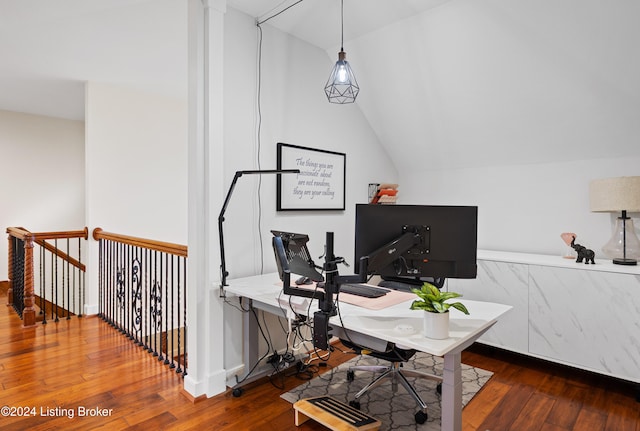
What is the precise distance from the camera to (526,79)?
2672 millimetres

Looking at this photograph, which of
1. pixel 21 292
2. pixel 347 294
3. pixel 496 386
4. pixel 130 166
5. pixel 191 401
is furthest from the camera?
pixel 130 166

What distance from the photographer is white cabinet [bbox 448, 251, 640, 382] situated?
2379 mm

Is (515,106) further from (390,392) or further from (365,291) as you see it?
(390,392)

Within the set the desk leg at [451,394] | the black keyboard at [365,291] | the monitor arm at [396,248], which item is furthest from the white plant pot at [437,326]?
the black keyboard at [365,291]

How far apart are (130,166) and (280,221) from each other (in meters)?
2.43

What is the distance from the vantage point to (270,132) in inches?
107

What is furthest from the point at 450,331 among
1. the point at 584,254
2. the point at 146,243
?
the point at 146,243

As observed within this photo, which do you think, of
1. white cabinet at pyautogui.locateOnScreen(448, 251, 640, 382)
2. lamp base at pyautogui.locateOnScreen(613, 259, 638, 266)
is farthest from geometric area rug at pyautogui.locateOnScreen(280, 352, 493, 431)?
lamp base at pyautogui.locateOnScreen(613, 259, 638, 266)

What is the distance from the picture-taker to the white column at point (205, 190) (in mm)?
2268

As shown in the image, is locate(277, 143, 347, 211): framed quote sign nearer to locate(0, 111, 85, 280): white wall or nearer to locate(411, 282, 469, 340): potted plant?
locate(411, 282, 469, 340): potted plant

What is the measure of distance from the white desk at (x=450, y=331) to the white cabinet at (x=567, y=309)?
1.09 m

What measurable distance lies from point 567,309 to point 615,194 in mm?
858

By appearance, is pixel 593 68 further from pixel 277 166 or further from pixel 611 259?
pixel 277 166

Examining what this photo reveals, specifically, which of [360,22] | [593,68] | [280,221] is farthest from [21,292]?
[593,68]
